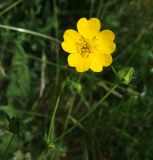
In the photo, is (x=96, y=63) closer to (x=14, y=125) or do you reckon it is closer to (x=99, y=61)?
(x=99, y=61)

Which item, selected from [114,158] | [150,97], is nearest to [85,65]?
[150,97]

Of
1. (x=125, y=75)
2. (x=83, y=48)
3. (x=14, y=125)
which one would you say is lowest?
(x=14, y=125)

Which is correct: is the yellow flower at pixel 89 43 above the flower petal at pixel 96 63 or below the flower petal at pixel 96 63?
above

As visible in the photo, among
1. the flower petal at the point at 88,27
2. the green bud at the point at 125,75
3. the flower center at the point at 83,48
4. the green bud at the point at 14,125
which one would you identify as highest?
the flower petal at the point at 88,27

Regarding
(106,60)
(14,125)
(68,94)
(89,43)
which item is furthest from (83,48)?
(68,94)

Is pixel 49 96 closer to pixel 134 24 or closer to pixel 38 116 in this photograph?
pixel 38 116

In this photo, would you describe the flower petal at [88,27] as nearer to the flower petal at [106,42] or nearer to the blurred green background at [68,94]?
the flower petal at [106,42]

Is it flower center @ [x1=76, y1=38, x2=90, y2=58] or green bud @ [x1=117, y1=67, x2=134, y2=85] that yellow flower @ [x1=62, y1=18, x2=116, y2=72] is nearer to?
flower center @ [x1=76, y1=38, x2=90, y2=58]

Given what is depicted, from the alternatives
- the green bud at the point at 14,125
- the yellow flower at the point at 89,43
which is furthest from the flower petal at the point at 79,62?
the green bud at the point at 14,125

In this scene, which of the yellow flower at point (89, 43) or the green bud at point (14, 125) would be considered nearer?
the green bud at point (14, 125)
